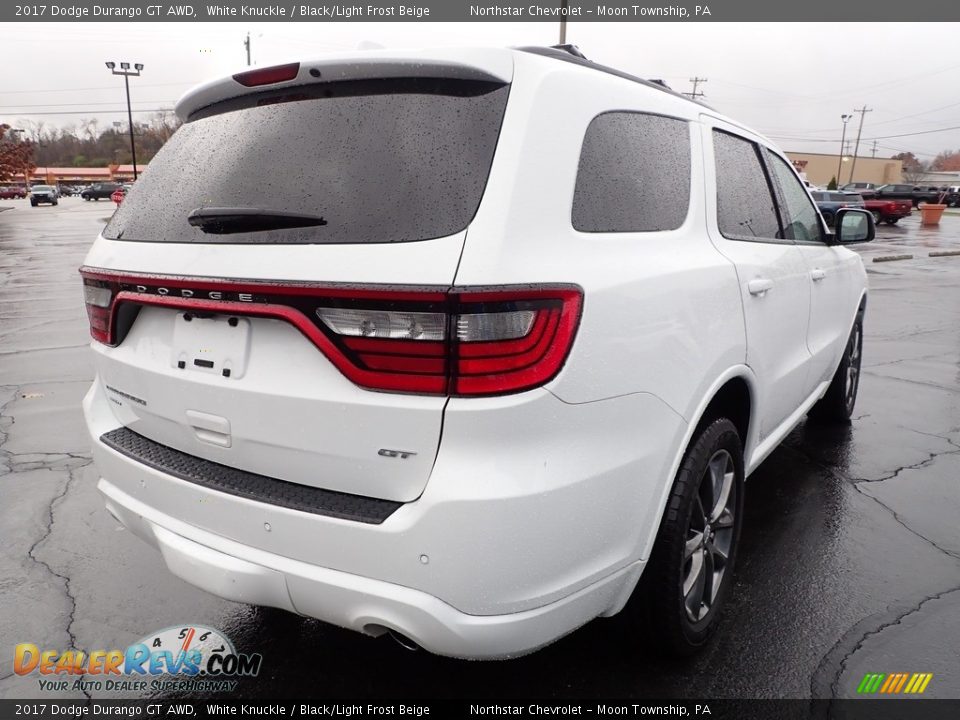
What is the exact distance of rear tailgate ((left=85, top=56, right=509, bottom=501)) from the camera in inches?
67.1

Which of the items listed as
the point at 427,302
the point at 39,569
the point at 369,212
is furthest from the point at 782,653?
the point at 39,569

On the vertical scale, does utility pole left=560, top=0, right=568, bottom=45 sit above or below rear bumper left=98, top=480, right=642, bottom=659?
above

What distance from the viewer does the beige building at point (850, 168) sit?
9800cm

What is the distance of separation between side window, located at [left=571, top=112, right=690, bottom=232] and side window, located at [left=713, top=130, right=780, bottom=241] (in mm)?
303

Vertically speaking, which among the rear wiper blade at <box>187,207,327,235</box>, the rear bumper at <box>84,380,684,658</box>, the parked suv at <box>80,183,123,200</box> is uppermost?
Answer: the rear wiper blade at <box>187,207,327,235</box>

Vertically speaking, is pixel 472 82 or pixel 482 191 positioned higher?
pixel 472 82

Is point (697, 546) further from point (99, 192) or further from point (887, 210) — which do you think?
point (99, 192)

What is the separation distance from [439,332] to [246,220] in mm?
670

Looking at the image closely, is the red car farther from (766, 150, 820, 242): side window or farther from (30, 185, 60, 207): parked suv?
(30, 185, 60, 207): parked suv

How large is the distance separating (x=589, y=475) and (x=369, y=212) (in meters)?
0.87

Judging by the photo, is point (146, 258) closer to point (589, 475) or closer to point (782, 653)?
point (589, 475)

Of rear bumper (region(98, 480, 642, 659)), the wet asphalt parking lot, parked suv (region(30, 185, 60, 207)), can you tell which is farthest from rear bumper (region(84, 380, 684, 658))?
parked suv (region(30, 185, 60, 207))

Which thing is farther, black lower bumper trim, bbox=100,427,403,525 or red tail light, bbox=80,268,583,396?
black lower bumper trim, bbox=100,427,403,525

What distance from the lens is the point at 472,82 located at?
6.06 ft
